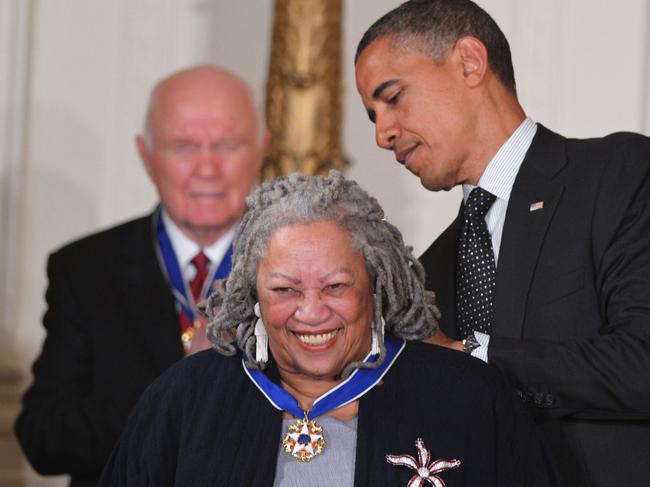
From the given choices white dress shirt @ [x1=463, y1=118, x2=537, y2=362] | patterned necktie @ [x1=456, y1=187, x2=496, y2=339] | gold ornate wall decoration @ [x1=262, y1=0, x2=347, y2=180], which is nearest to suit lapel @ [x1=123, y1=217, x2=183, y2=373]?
gold ornate wall decoration @ [x1=262, y1=0, x2=347, y2=180]

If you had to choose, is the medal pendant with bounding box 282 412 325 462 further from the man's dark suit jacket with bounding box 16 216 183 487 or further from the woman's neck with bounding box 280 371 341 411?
the man's dark suit jacket with bounding box 16 216 183 487

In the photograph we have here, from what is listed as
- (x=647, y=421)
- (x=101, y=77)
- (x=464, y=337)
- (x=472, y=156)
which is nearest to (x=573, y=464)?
(x=647, y=421)

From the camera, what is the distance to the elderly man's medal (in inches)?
121

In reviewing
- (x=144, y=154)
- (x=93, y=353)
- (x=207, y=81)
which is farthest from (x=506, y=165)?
(x=144, y=154)

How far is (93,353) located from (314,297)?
1.52 metres

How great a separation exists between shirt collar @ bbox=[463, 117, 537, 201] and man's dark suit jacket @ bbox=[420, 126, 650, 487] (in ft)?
0.13

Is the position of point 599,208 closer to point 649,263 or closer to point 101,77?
point 649,263

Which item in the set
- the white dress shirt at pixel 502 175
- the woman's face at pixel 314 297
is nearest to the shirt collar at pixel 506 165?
the white dress shirt at pixel 502 175

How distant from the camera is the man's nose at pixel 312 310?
310 cm

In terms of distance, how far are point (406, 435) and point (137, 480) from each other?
1.93ft

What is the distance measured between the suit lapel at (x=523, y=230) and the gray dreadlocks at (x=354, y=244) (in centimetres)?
17

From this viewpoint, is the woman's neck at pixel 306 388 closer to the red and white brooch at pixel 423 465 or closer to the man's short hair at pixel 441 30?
the red and white brooch at pixel 423 465

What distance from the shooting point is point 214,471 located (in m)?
3.08

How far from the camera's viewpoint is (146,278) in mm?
4586
